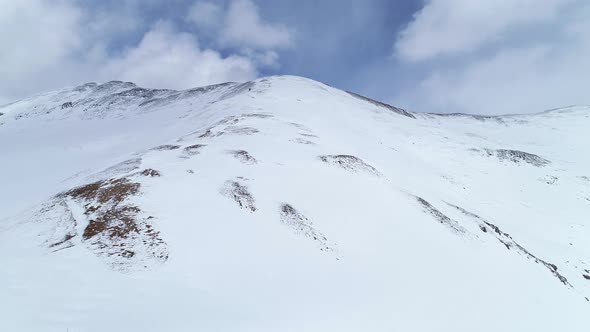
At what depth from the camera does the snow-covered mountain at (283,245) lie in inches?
521

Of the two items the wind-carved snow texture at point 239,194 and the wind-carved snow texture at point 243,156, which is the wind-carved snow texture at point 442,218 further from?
the wind-carved snow texture at point 243,156

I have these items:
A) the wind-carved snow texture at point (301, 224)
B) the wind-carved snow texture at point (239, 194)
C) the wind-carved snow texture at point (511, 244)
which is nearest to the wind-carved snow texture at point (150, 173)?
the wind-carved snow texture at point (239, 194)

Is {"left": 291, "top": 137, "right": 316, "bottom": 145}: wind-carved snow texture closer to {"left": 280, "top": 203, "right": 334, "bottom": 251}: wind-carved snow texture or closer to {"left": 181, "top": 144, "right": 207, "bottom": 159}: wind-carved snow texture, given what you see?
{"left": 181, "top": 144, "right": 207, "bottom": 159}: wind-carved snow texture

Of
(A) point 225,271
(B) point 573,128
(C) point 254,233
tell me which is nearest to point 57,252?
(A) point 225,271

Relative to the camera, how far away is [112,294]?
12906 millimetres

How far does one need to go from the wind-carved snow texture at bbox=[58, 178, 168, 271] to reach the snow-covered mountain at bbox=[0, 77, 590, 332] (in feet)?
0.27

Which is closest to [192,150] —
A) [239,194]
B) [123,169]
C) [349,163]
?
[123,169]

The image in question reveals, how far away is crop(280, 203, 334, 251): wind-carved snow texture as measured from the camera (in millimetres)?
19245

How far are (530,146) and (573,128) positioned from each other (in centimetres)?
2601

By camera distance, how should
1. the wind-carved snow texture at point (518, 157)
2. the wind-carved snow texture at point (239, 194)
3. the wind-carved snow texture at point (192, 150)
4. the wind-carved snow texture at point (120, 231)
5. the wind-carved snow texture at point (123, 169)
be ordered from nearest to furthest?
the wind-carved snow texture at point (120, 231) → the wind-carved snow texture at point (239, 194) → the wind-carved snow texture at point (123, 169) → the wind-carved snow texture at point (192, 150) → the wind-carved snow texture at point (518, 157)

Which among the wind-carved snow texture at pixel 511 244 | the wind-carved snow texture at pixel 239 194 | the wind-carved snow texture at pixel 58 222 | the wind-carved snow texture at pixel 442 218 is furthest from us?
the wind-carved snow texture at pixel 442 218

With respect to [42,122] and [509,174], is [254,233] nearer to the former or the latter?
[509,174]

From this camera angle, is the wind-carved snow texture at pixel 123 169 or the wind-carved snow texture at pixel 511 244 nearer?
the wind-carved snow texture at pixel 511 244

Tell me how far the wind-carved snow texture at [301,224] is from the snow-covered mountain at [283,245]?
0.11 m
